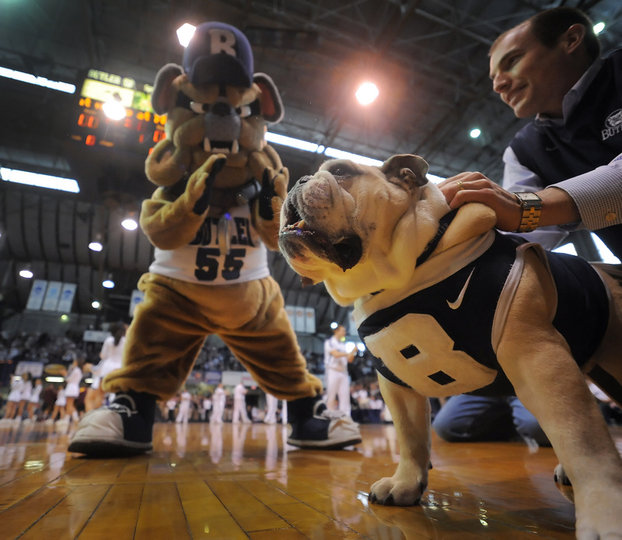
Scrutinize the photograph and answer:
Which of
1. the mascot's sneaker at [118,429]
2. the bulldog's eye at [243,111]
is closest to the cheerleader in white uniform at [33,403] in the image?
the mascot's sneaker at [118,429]

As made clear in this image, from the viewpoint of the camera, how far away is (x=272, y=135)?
378 inches

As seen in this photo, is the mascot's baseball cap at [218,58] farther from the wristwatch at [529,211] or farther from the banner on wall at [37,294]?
the banner on wall at [37,294]

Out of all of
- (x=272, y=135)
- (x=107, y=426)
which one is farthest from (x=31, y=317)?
(x=107, y=426)

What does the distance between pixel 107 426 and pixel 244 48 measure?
2.20 m

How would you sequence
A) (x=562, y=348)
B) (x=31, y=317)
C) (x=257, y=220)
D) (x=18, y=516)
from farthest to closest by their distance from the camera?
(x=31, y=317) < (x=257, y=220) < (x=18, y=516) < (x=562, y=348)

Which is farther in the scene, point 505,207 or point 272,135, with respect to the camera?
point 272,135

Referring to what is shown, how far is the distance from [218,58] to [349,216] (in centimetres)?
181

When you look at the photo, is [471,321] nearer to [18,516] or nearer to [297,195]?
[297,195]

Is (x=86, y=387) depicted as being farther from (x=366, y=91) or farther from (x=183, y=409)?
(x=366, y=91)

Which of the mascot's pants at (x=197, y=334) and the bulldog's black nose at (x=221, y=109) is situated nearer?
the mascot's pants at (x=197, y=334)

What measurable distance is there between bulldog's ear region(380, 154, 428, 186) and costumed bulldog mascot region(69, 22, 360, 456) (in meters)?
1.00

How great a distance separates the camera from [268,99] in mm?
2391

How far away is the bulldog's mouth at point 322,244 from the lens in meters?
0.85

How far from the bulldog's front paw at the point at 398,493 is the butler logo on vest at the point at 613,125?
123cm
